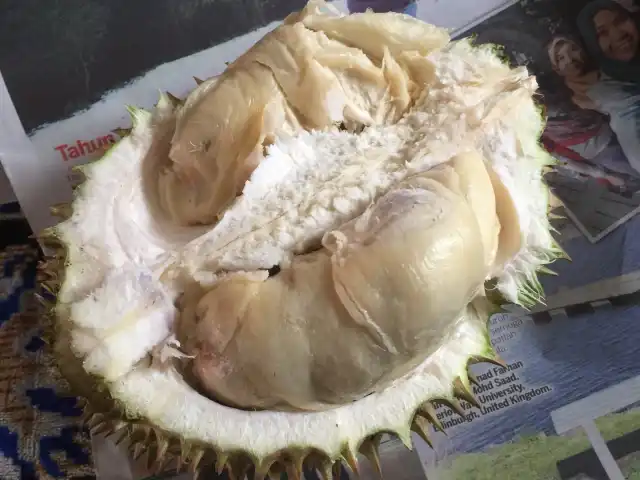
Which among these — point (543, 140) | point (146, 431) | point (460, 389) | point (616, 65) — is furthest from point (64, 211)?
point (616, 65)

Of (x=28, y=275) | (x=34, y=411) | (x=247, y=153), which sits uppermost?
(x=247, y=153)

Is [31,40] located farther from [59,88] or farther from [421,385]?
[421,385]

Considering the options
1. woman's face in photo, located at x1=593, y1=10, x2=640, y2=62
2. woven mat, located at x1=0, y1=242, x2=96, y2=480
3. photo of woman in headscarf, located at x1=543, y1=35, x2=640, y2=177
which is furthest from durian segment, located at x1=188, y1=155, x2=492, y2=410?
woman's face in photo, located at x1=593, y1=10, x2=640, y2=62

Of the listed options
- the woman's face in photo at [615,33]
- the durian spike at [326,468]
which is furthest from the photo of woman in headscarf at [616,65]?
the durian spike at [326,468]

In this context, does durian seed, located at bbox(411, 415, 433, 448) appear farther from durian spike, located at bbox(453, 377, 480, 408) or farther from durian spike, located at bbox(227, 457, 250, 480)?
durian spike, located at bbox(227, 457, 250, 480)

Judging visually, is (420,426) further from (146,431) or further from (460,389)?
(146,431)

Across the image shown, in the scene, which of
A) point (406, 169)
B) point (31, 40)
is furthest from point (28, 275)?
point (406, 169)
